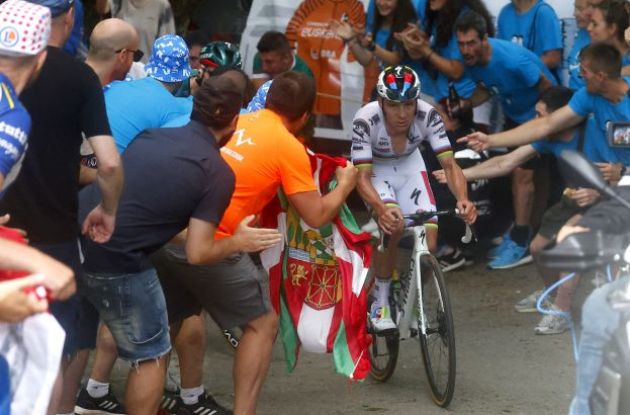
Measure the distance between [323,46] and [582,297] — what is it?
9.43 ft

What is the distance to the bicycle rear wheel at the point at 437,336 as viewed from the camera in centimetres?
→ 741

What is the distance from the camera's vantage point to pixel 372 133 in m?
8.09

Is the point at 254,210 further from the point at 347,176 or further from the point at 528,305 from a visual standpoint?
the point at 528,305

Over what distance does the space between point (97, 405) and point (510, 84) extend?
4311mm

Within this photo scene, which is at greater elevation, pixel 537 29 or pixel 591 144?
pixel 537 29

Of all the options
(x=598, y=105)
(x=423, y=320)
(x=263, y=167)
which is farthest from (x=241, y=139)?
(x=598, y=105)

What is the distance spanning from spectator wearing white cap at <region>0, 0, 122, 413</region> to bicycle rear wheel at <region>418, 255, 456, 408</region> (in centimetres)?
230

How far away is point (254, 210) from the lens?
6.69 meters

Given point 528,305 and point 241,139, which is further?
point 528,305

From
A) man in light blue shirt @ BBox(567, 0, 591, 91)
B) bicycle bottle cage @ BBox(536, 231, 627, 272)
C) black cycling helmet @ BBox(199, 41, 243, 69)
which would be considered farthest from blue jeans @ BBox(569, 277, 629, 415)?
man in light blue shirt @ BBox(567, 0, 591, 91)

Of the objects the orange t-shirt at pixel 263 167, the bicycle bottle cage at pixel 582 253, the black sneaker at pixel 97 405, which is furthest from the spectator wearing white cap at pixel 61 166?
the bicycle bottle cage at pixel 582 253

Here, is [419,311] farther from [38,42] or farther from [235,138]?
[38,42]

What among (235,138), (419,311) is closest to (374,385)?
(419,311)

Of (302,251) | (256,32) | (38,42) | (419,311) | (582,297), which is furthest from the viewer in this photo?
(256,32)
